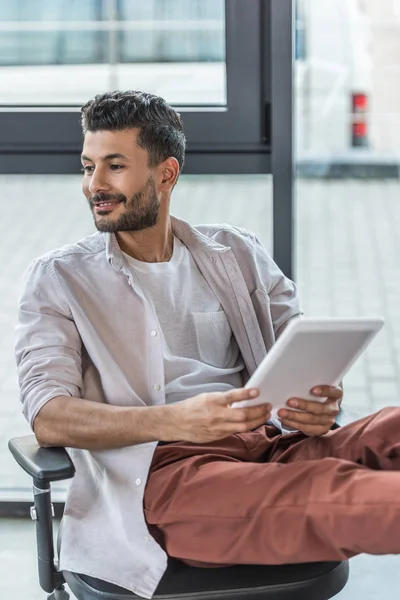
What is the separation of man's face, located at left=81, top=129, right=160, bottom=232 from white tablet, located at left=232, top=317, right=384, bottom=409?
1.78 ft

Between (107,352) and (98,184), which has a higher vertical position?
(98,184)

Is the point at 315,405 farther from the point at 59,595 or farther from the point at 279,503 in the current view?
the point at 59,595

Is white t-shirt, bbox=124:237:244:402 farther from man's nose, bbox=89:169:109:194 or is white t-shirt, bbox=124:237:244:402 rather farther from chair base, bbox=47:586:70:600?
chair base, bbox=47:586:70:600

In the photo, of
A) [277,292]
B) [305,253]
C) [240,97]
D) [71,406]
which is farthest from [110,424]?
[305,253]

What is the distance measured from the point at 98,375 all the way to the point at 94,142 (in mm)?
529

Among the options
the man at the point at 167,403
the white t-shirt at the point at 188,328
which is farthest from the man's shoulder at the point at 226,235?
the white t-shirt at the point at 188,328

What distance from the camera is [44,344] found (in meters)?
2.11

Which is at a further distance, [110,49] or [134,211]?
[110,49]

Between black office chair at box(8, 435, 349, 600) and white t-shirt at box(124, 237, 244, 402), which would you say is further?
white t-shirt at box(124, 237, 244, 402)

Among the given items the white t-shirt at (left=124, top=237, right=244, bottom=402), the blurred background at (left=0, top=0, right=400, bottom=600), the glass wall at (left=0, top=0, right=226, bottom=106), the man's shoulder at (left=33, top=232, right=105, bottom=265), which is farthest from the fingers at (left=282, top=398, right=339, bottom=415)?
the glass wall at (left=0, top=0, right=226, bottom=106)

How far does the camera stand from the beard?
2219 millimetres

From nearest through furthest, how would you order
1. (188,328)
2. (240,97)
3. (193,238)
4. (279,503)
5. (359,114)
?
(279,503)
(188,328)
(193,238)
(240,97)
(359,114)

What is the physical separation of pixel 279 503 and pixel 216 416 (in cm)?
21

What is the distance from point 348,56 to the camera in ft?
9.37
